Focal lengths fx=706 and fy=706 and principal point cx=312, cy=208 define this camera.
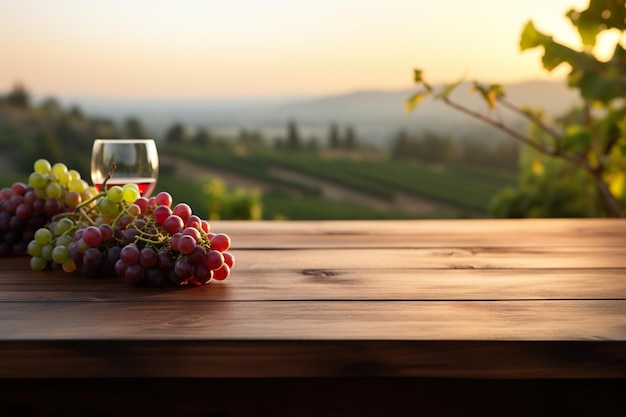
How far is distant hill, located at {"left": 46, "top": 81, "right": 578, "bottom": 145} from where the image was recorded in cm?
762

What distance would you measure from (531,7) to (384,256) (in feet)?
17.5

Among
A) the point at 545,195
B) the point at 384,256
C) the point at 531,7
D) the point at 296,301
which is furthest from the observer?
the point at 531,7

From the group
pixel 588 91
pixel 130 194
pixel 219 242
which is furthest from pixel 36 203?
pixel 588 91

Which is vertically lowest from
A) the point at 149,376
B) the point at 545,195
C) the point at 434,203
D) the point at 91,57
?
the point at 434,203

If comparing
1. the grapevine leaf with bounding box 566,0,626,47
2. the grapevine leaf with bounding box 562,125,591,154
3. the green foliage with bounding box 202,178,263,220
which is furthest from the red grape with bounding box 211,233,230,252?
the green foliage with bounding box 202,178,263,220

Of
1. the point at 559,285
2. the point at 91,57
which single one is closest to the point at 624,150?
the point at 559,285

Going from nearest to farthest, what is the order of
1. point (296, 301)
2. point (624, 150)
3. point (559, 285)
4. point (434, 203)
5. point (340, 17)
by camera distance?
point (296, 301) < point (559, 285) < point (624, 150) < point (340, 17) < point (434, 203)

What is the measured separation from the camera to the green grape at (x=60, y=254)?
3.53 ft

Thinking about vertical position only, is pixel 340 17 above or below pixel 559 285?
above

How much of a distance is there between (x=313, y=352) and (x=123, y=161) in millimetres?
672

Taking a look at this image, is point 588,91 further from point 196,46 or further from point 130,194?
point 196,46

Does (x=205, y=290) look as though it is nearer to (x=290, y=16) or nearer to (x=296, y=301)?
(x=296, y=301)

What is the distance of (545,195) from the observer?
4551 millimetres

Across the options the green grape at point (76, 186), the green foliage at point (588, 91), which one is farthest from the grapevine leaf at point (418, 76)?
the green grape at point (76, 186)
